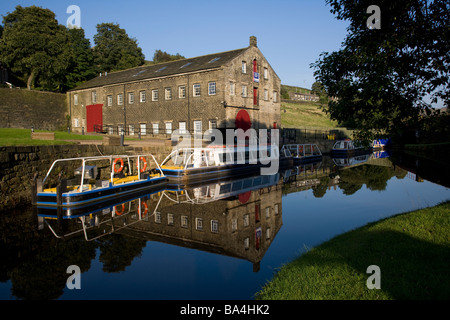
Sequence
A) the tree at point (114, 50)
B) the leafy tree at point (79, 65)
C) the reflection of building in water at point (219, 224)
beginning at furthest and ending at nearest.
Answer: the tree at point (114, 50), the leafy tree at point (79, 65), the reflection of building in water at point (219, 224)

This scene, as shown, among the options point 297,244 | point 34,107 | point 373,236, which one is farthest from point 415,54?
point 34,107

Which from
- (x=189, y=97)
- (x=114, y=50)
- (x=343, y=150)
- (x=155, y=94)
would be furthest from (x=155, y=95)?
(x=114, y=50)

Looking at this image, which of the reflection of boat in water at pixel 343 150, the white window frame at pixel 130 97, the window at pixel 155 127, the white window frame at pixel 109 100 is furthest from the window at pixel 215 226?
the reflection of boat in water at pixel 343 150

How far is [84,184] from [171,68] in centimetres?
2368

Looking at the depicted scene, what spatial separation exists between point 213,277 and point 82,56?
194ft

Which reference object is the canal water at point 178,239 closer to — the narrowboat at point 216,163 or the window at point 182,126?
the narrowboat at point 216,163

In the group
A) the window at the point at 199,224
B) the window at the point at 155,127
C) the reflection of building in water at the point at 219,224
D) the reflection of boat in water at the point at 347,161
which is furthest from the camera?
the window at the point at 155,127

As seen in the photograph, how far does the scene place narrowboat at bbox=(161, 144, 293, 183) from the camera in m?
18.5

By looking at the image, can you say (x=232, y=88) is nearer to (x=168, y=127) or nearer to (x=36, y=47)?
(x=168, y=127)

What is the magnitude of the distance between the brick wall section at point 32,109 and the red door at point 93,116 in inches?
167

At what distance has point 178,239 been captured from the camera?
9344mm

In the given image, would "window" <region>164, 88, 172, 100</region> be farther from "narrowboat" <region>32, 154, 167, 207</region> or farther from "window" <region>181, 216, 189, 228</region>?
"window" <region>181, 216, 189, 228</region>

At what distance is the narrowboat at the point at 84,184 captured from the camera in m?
11.8

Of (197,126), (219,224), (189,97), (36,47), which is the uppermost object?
(36,47)
